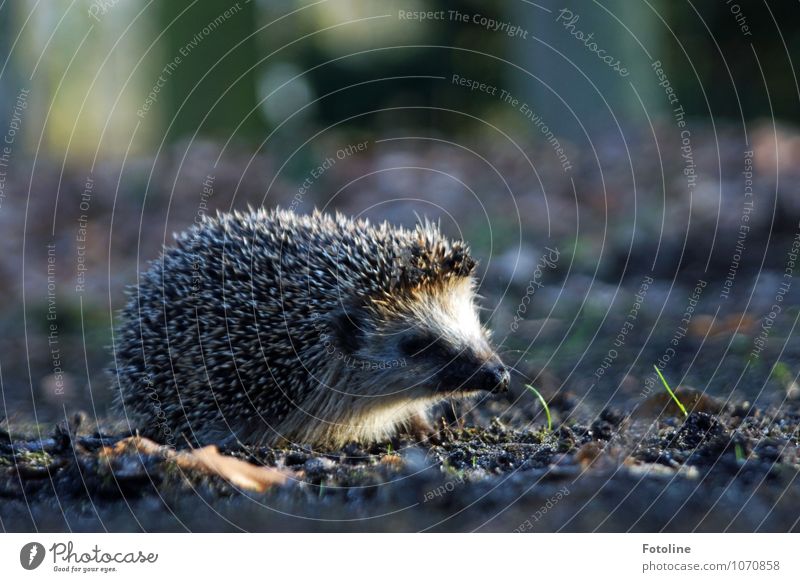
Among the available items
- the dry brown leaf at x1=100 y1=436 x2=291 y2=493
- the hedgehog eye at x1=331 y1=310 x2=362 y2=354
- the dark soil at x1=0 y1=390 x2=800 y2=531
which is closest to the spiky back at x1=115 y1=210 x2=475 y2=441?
the hedgehog eye at x1=331 y1=310 x2=362 y2=354

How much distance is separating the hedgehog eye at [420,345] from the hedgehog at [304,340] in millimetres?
11

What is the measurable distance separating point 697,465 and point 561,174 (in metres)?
A: 9.68

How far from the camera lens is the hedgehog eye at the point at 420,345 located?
7.14 m

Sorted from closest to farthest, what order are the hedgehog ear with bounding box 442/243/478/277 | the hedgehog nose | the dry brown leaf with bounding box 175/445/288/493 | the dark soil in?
the dark soil < the dry brown leaf with bounding box 175/445/288/493 < the hedgehog nose < the hedgehog ear with bounding box 442/243/478/277

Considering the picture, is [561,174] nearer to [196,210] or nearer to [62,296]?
[196,210]

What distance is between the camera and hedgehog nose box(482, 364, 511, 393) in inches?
262

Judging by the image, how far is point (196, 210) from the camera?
1562 cm

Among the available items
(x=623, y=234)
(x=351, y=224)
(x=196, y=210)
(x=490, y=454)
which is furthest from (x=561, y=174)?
(x=490, y=454)

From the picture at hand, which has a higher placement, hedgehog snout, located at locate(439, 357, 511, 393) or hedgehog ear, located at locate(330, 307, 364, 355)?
hedgehog ear, located at locate(330, 307, 364, 355)

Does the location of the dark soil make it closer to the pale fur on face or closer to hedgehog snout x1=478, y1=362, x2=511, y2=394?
hedgehog snout x1=478, y1=362, x2=511, y2=394

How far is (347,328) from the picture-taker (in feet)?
23.7

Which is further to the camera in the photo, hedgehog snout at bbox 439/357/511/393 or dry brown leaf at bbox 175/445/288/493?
hedgehog snout at bbox 439/357/511/393

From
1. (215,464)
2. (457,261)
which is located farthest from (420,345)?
(215,464)

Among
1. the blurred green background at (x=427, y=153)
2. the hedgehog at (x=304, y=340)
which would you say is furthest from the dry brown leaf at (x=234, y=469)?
the blurred green background at (x=427, y=153)
